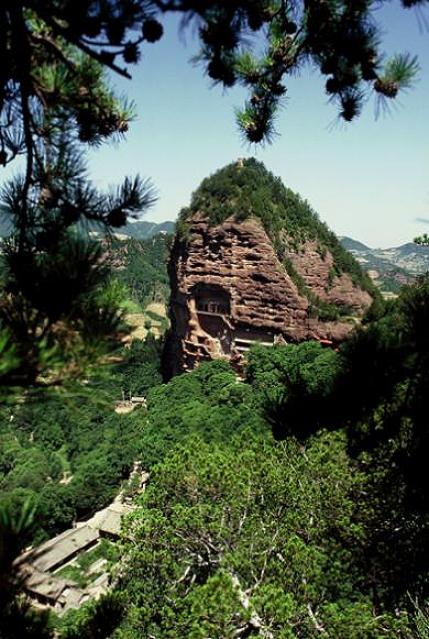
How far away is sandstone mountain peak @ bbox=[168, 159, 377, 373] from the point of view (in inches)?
1151

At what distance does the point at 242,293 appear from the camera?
97.8 ft

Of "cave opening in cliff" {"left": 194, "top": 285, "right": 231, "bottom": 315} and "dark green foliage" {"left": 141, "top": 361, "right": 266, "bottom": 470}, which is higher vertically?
"cave opening in cliff" {"left": 194, "top": 285, "right": 231, "bottom": 315}

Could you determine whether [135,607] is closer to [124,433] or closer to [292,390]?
[292,390]

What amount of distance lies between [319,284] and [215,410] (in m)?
11.5

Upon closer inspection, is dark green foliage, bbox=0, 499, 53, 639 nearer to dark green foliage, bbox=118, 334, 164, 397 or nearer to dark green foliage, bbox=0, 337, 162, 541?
dark green foliage, bbox=0, 337, 162, 541

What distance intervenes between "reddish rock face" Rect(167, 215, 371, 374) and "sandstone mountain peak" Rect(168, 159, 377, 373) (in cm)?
6

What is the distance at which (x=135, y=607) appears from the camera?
8.20m

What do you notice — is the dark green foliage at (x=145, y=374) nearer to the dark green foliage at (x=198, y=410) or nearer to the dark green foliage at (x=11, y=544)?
the dark green foliage at (x=198, y=410)

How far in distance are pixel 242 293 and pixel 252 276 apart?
3.77 feet

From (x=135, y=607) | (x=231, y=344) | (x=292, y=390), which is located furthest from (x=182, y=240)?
(x=292, y=390)

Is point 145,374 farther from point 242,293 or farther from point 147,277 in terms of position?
point 147,277

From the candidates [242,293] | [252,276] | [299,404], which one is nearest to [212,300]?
[242,293]

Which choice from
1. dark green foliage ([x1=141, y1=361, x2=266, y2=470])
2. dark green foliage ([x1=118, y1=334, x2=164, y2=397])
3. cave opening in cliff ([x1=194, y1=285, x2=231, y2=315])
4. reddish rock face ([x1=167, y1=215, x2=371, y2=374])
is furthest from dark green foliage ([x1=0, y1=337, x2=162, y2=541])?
dark green foliage ([x1=118, y1=334, x2=164, y2=397])

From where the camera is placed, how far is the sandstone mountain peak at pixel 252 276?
29.2 metres
